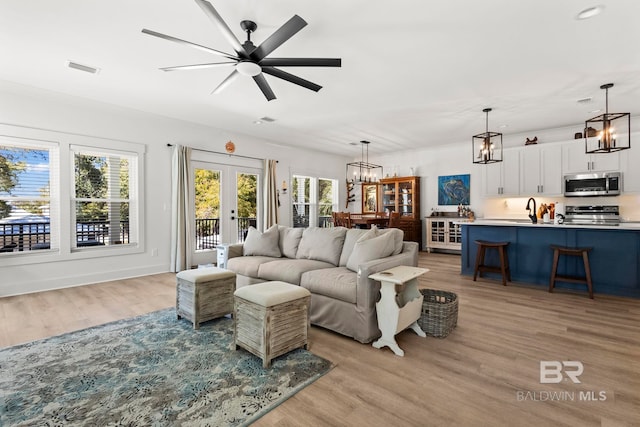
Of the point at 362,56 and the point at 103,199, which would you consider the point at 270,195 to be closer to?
the point at 103,199

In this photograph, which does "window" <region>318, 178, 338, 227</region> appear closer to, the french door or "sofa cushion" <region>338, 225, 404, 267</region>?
the french door

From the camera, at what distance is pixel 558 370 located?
85.4 inches

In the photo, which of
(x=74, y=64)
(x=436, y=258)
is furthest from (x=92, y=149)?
(x=436, y=258)

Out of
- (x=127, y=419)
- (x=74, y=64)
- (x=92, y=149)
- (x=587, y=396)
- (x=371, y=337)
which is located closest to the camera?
(x=127, y=419)

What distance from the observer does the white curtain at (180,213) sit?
5469 mm

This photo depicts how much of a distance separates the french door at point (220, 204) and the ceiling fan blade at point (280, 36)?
3.77 meters

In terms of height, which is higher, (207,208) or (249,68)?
(249,68)

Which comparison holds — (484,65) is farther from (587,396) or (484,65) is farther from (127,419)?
(127,419)

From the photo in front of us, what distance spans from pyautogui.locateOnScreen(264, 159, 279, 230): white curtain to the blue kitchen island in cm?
401

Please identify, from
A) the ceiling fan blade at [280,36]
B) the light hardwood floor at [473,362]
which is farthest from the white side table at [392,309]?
the ceiling fan blade at [280,36]

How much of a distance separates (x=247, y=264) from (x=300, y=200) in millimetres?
4860

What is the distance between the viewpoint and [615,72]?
12.0 ft

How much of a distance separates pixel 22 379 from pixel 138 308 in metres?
1.47

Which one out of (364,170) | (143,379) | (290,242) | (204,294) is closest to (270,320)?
(143,379)
